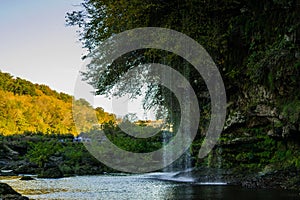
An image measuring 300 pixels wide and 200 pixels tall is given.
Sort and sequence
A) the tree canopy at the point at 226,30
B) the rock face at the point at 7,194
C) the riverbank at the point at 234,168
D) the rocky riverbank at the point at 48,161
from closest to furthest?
the rock face at the point at 7,194
the tree canopy at the point at 226,30
the riverbank at the point at 234,168
the rocky riverbank at the point at 48,161

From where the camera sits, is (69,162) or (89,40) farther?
(69,162)

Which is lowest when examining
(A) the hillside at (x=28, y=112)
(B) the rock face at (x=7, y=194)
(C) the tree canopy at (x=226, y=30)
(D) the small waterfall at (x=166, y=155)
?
(B) the rock face at (x=7, y=194)

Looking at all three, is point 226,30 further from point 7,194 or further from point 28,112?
point 28,112

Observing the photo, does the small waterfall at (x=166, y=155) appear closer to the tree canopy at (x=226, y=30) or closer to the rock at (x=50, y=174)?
the rock at (x=50, y=174)

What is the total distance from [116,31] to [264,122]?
6387 millimetres

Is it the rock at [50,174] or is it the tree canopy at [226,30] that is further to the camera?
the rock at [50,174]

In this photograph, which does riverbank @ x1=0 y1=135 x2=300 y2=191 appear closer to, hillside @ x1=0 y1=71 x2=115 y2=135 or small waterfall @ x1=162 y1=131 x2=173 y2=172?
small waterfall @ x1=162 y1=131 x2=173 y2=172

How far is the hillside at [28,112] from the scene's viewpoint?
54.7m

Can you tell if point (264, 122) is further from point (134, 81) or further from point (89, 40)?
point (89, 40)

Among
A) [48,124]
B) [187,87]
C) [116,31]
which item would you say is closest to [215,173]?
[187,87]

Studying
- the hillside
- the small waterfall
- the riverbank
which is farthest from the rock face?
the hillside

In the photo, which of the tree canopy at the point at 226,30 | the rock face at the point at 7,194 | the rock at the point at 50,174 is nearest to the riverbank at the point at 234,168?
the rock at the point at 50,174

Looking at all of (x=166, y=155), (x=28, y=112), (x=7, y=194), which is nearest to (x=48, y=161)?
(x=166, y=155)

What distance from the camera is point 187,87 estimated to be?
17.3m
